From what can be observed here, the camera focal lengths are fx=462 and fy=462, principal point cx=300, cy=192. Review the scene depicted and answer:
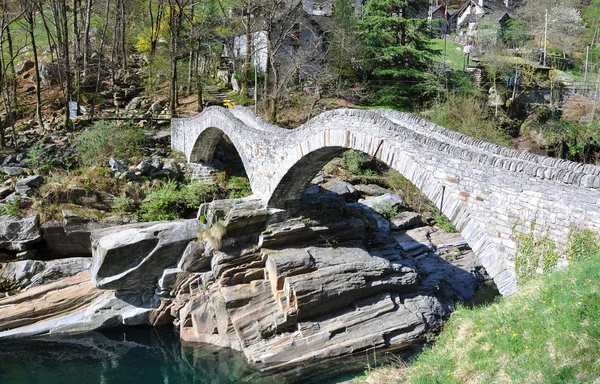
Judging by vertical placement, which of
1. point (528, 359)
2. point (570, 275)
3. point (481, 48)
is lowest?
point (528, 359)

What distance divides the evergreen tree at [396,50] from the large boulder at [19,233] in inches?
855

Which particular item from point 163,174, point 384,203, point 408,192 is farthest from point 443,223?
point 163,174

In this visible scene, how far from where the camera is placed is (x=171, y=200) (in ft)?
62.2

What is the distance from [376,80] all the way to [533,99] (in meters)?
10.5

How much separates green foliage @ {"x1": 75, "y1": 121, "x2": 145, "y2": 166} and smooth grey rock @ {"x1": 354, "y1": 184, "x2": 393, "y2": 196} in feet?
36.6

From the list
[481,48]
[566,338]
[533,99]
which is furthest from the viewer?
[481,48]

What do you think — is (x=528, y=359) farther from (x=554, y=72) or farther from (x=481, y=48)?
(x=481, y=48)

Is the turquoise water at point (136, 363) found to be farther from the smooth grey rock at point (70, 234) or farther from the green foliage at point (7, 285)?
the smooth grey rock at point (70, 234)

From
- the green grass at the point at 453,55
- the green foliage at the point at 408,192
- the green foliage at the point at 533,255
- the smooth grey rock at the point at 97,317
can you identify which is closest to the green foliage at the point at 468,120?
the green foliage at the point at 408,192

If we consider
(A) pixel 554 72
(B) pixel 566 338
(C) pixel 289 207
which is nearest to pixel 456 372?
(B) pixel 566 338

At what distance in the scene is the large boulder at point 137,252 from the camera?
14594mm

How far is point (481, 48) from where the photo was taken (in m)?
38.3

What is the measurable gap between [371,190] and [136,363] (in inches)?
551

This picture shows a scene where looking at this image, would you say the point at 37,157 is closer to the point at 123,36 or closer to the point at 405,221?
the point at 123,36
